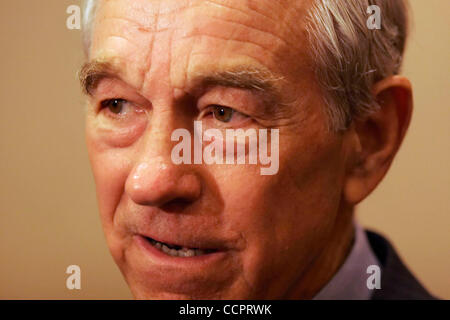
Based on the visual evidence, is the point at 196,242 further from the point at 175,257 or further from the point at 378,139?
the point at 378,139

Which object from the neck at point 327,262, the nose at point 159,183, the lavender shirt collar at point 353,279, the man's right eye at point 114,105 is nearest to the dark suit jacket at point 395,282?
the lavender shirt collar at point 353,279

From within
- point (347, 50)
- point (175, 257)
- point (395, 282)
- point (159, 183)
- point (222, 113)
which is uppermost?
point (347, 50)

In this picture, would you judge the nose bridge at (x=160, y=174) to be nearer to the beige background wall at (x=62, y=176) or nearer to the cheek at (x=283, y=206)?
the cheek at (x=283, y=206)

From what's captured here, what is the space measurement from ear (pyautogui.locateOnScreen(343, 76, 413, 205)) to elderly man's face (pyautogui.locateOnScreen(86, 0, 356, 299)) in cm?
6

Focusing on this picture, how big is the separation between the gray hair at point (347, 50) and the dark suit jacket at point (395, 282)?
51 cm

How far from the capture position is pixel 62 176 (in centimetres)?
182

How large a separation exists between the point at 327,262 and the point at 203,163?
464 mm

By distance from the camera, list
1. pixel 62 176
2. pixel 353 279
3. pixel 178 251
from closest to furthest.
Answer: pixel 178 251
pixel 353 279
pixel 62 176

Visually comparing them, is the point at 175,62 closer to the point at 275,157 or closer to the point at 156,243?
the point at 275,157

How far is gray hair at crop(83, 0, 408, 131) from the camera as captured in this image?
1.09 metres

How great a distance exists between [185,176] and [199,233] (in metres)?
0.12

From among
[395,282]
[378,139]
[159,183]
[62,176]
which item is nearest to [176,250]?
[159,183]

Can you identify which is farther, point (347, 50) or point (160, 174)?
point (347, 50)

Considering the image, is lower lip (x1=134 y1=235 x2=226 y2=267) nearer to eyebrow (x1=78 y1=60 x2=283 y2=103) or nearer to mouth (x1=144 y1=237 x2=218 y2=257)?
mouth (x1=144 y1=237 x2=218 y2=257)
